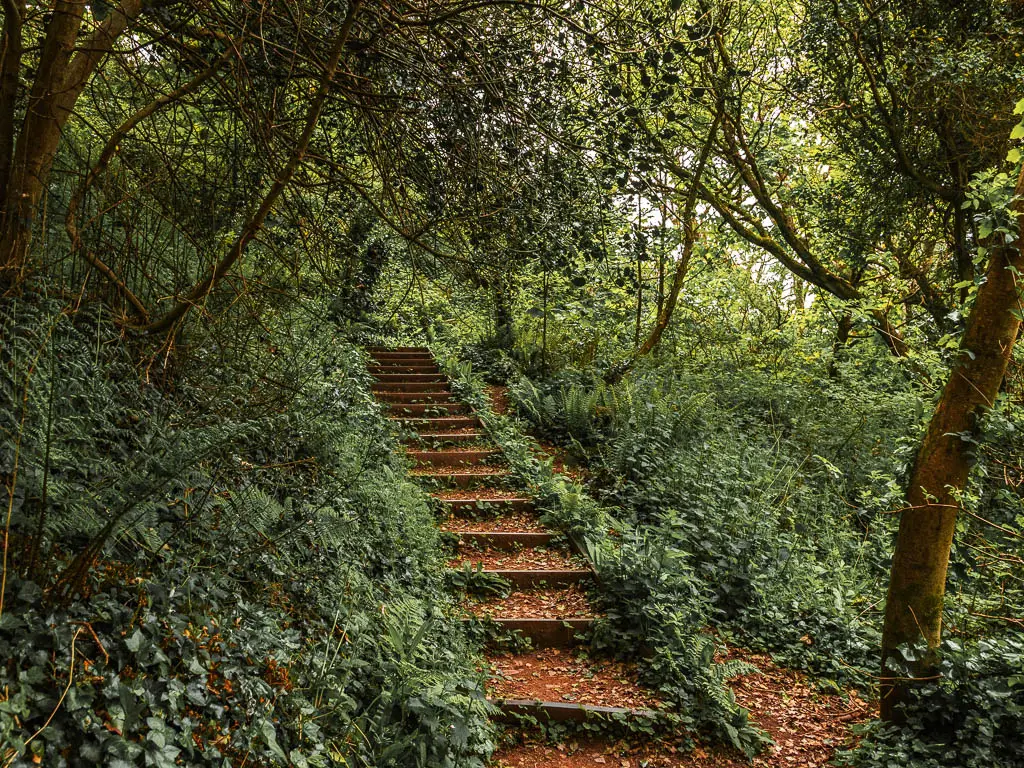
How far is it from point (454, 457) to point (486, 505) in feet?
4.75

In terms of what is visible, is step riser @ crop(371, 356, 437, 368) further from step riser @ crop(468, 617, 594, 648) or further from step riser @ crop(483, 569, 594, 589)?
step riser @ crop(468, 617, 594, 648)

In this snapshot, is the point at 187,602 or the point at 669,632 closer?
the point at 187,602

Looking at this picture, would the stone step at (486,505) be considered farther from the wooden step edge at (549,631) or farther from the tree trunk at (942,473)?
the tree trunk at (942,473)

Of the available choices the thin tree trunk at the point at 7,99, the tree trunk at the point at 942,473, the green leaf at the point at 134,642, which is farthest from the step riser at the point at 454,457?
the green leaf at the point at 134,642

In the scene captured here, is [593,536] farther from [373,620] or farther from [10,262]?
[10,262]

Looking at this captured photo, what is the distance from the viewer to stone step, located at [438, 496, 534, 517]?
7745 millimetres

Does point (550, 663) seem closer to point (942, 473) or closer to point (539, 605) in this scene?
point (539, 605)

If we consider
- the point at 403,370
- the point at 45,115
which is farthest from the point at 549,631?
the point at 403,370

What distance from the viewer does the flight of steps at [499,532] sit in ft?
17.7

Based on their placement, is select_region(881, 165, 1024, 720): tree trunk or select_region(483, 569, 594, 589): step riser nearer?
select_region(881, 165, 1024, 720): tree trunk

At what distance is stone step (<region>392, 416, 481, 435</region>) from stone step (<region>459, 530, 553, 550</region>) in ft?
10.1

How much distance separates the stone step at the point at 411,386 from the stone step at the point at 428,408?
0.73 metres

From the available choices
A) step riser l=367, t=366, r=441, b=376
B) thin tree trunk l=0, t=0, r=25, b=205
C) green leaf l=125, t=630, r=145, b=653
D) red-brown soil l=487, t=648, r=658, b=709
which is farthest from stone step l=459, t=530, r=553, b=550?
step riser l=367, t=366, r=441, b=376

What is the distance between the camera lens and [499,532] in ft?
23.8
